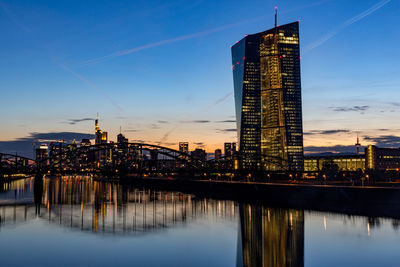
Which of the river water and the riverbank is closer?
the river water

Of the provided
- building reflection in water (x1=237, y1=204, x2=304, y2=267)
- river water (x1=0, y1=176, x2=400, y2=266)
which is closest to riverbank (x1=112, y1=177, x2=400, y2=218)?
river water (x1=0, y1=176, x2=400, y2=266)

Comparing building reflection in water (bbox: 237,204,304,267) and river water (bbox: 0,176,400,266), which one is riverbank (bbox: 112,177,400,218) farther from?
building reflection in water (bbox: 237,204,304,267)

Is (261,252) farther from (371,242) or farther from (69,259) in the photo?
(69,259)

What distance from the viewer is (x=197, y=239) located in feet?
145

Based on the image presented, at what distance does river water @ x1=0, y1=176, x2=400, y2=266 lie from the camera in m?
34.5

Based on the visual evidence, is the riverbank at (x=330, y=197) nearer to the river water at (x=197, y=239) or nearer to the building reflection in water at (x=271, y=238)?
the river water at (x=197, y=239)

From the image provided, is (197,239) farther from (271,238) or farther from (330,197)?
(330,197)

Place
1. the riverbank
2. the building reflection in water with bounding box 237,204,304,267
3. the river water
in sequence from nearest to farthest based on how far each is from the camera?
the building reflection in water with bounding box 237,204,304,267 → the river water → the riverbank

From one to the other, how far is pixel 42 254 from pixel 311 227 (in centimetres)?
3276

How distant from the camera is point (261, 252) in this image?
35281mm

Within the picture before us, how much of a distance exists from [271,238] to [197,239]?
882cm

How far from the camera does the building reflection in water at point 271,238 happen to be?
32.7 m

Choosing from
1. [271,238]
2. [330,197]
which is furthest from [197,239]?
[330,197]

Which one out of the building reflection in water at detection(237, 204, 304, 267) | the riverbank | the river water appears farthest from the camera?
the riverbank
